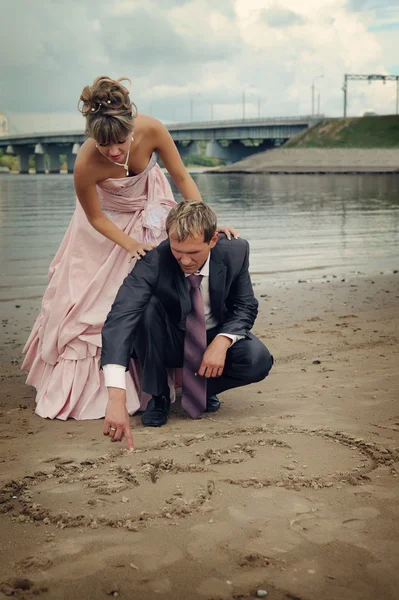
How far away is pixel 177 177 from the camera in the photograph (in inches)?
191

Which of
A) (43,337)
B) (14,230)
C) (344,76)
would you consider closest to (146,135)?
(43,337)

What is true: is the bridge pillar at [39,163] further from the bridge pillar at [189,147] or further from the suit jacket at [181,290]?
the suit jacket at [181,290]

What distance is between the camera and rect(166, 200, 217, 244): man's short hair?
378 cm

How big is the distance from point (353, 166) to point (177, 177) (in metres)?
63.5

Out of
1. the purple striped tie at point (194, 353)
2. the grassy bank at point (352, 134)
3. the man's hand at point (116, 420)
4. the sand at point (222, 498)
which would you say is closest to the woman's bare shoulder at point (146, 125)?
the purple striped tie at point (194, 353)

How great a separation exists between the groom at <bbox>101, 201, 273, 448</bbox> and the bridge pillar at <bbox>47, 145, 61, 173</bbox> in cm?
9786

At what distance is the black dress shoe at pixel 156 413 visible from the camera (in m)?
4.26

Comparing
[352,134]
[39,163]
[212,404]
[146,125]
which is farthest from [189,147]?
[212,404]

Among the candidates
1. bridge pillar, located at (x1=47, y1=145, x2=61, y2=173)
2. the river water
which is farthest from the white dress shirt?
bridge pillar, located at (x1=47, y1=145, x2=61, y2=173)

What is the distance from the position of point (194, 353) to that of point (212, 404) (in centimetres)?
42

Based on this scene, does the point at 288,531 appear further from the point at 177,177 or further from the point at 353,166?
the point at 353,166

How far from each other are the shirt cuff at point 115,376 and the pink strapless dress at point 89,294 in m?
0.95

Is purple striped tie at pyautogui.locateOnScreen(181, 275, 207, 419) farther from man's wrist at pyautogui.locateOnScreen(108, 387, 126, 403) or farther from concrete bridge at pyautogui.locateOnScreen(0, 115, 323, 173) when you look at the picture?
concrete bridge at pyautogui.locateOnScreen(0, 115, 323, 173)

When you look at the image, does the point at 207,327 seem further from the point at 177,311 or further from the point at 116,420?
the point at 116,420
